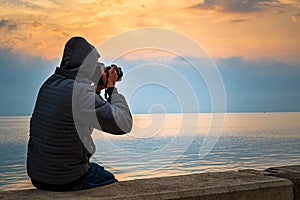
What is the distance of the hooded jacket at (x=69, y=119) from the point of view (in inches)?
135

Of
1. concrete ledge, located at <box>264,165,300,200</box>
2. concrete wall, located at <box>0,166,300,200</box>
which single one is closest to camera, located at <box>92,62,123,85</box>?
concrete wall, located at <box>0,166,300,200</box>

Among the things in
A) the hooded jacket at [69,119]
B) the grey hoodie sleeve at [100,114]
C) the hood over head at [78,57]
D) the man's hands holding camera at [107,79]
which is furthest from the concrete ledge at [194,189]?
the hood over head at [78,57]

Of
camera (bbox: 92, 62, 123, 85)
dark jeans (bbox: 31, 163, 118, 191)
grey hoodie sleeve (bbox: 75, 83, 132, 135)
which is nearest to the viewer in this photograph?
grey hoodie sleeve (bbox: 75, 83, 132, 135)

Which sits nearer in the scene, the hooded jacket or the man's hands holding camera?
the hooded jacket

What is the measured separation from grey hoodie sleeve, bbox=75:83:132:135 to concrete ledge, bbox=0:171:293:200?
1.57 feet

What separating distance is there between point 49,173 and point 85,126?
0.45 m

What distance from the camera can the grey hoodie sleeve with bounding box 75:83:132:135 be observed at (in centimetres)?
341

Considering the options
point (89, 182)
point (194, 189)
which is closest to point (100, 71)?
point (89, 182)

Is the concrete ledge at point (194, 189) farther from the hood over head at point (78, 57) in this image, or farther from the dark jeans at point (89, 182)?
the hood over head at point (78, 57)

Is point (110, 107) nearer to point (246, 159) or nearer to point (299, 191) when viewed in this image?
point (299, 191)

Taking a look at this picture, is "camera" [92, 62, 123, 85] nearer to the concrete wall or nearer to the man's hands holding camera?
the man's hands holding camera

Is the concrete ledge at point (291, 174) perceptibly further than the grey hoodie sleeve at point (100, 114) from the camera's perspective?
Yes

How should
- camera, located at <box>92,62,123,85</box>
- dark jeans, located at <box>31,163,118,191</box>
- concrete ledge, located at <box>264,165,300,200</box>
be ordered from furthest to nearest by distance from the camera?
concrete ledge, located at <box>264,165,300,200</box>
camera, located at <box>92,62,123,85</box>
dark jeans, located at <box>31,163,118,191</box>

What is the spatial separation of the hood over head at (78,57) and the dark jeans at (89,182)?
77cm
